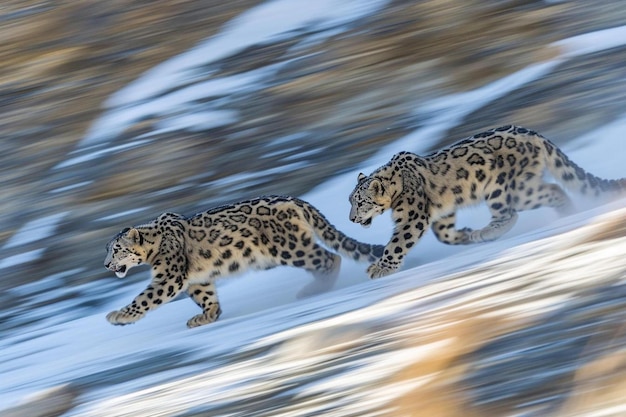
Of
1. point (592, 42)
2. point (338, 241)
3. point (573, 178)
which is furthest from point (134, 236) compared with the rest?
point (592, 42)

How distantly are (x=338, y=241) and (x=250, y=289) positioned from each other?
1.02 metres

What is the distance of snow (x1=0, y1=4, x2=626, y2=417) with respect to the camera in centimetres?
694

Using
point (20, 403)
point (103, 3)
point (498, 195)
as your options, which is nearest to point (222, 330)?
point (20, 403)

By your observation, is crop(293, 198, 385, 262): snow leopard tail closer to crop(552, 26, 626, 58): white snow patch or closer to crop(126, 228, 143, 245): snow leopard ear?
crop(126, 228, 143, 245): snow leopard ear

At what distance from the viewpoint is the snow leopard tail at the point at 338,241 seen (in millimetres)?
9273

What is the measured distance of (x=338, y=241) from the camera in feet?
30.7

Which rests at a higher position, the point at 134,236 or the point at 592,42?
the point at 592,42

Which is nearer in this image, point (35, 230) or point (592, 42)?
point (35, 230)

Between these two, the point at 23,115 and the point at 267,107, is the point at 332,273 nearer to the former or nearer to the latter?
the point at 267,107

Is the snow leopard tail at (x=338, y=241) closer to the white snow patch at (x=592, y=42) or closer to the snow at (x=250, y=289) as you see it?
the snow at (x=250, y=289)

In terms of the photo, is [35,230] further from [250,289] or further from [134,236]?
[250,289]

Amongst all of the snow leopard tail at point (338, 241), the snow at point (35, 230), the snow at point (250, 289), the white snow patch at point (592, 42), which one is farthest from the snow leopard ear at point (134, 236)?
the white snow patch at point (592, 42)

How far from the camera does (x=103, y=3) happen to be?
48.4 ft

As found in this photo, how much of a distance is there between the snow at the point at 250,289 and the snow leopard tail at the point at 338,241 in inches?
8.2
